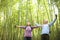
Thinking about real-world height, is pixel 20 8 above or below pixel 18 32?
above

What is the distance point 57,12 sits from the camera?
6348 millimetres

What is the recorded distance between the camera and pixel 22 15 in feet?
21.1

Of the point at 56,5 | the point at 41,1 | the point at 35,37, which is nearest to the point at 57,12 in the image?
the point at 56,5

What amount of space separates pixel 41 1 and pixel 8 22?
1.34 m

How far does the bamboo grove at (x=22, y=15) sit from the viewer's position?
6355 millimetres

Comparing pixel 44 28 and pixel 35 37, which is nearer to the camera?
pixel 44 28

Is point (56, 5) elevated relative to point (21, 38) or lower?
elevated

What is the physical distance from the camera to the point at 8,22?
21.4 ft

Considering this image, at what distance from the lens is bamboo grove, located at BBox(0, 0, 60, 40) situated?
250 inches

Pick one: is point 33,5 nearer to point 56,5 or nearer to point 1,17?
point 56,5

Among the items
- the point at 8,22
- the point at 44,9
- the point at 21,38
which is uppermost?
the point at 44,9

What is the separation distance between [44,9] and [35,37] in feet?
3.25

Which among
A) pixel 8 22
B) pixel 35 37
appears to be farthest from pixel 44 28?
pixel 8 22

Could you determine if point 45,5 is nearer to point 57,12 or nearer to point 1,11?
point 57,12
